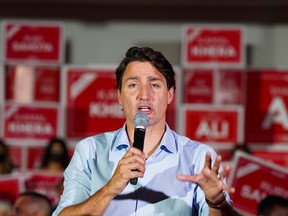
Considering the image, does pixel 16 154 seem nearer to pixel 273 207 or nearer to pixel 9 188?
pixel 9 188

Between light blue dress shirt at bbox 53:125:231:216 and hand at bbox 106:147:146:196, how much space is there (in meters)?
0.22

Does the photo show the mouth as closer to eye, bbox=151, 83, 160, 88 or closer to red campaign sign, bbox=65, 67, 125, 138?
eye, bbox=151, 83, 160, 88

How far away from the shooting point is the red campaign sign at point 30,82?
29.2 feet

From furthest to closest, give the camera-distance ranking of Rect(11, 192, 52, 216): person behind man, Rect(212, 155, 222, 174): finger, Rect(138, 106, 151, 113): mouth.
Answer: Rect(11, 192, 52, 216): person behind man → Rect(138, 106, 151, 113): mouth → Rect(212, 155, 222, 174): finger

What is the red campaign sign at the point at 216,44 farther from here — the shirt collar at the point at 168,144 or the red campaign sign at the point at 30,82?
the shirt collar at the point at 168,144

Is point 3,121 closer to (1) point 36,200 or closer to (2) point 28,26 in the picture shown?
(2) point 28,26

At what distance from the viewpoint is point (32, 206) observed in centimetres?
533

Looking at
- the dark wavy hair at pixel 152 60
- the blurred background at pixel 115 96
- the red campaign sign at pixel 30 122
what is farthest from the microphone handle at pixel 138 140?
the red campaign sign at pixel 30 122

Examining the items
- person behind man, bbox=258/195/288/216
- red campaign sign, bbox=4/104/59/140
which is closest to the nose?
person behind man, bbox=258/195/288/216

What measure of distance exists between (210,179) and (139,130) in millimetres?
267

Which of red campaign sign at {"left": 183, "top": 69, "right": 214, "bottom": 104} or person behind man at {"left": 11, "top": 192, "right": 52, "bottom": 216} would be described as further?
red campaign sign at {"left": 183, "top": 69, "right": 214, "bottom": 104}

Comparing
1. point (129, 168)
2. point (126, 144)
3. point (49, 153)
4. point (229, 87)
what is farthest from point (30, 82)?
point (129, 168)

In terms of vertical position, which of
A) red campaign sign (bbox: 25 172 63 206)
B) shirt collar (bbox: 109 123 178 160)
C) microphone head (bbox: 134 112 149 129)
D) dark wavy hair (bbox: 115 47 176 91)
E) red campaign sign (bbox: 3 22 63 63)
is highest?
red campaign sign (bbox: 3 22 63 63)

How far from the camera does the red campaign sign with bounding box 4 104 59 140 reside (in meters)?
8.79
